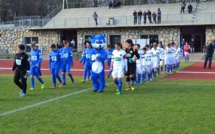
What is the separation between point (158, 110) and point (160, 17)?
32000mm

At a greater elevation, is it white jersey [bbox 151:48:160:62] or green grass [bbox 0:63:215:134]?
white jersey [bbox 151:48:160:62]

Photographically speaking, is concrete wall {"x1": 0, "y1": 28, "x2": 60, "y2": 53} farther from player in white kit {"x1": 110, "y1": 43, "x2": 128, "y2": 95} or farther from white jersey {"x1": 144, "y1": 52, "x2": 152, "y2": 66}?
player in white kit {"x1": 110, "y1": 43, "x2": 128, "y2": 95}

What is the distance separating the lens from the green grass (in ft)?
25.9

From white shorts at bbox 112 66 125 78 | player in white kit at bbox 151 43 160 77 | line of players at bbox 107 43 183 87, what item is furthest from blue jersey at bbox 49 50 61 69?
player in white kit at bbox 151 43 160 77

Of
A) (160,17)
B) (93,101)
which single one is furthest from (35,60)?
(160,17)

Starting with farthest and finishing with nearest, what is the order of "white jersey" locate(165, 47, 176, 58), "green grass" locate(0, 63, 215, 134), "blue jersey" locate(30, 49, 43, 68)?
"white jersey" locate(165, 47, 176, 58) → "blue jersey" locate(30, 49, 43, 68) → "green grass" locate(0, 63, 215, 134)

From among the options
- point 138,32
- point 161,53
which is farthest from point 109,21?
point 161,53

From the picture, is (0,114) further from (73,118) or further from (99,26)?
(99,26)

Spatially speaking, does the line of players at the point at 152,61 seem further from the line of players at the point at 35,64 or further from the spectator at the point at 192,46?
the spectator at the point at 192,46

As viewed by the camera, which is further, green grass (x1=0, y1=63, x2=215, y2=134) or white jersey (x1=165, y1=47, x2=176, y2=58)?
white jersey (x1=165, y1=47, x2=176, y2=58)

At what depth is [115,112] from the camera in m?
9.61

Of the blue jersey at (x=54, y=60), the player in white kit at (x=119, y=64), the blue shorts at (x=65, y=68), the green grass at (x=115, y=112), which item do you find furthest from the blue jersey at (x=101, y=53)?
the blue shorts at (x=65, y=68)

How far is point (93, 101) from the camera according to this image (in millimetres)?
11359

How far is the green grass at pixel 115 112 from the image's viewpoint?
7.90m
